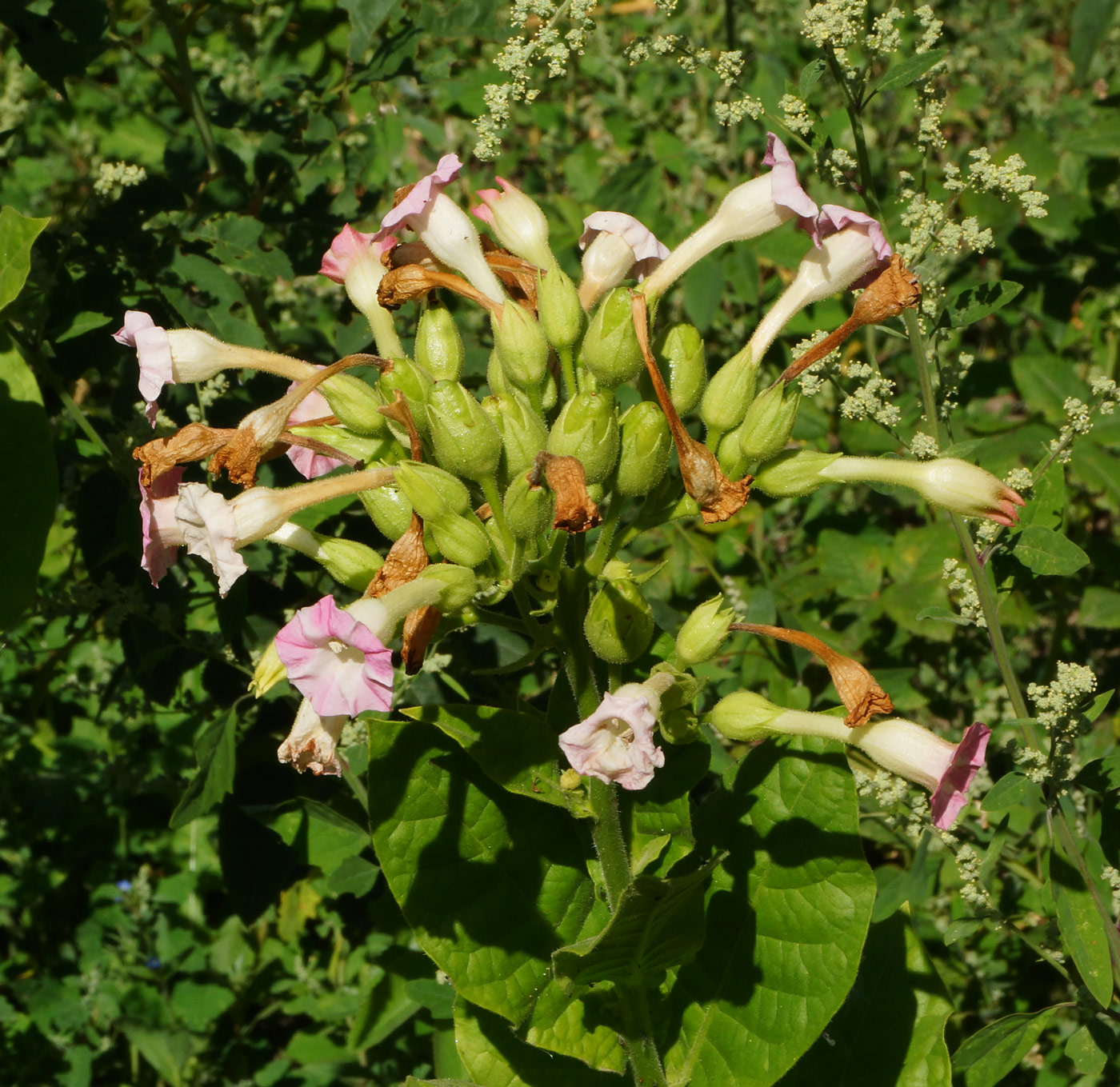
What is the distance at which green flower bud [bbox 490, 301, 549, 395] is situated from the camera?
1.65m

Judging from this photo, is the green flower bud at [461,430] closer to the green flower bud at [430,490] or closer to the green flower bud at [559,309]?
the green flower bud at [430,490]

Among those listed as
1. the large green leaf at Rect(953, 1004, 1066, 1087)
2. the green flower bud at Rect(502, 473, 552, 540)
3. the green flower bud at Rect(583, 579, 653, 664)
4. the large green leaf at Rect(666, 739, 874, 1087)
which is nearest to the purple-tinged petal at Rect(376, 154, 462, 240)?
the green flower bud at Rect(502, 473, 552, 540)

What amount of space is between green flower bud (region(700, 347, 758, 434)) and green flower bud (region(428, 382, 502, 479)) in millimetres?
361

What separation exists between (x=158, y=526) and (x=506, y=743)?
1.90 ft

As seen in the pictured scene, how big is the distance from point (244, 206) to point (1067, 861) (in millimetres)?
2278

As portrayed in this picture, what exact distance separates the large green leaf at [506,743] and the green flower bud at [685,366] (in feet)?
1.72

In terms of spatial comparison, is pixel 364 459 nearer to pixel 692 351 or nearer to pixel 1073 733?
pixel 692 351

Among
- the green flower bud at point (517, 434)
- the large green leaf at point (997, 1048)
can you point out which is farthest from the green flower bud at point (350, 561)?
the large green leaf at point (997, 1048)

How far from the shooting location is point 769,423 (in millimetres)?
1642

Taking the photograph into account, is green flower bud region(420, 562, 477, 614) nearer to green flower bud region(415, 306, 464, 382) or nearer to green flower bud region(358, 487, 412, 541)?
green flower bud region(358, 487, 412, 541)

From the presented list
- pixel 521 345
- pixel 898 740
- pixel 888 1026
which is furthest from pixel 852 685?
pixel 888 1026

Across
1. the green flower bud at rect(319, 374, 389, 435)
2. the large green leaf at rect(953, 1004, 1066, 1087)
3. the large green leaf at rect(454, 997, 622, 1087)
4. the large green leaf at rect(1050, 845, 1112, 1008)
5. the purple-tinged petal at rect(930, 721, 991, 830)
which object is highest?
the green flower bud at rect(319, 374, 389, 435)

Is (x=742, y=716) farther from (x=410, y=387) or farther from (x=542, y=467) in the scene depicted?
(x=410, y=387)

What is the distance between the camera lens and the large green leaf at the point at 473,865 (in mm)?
1670
